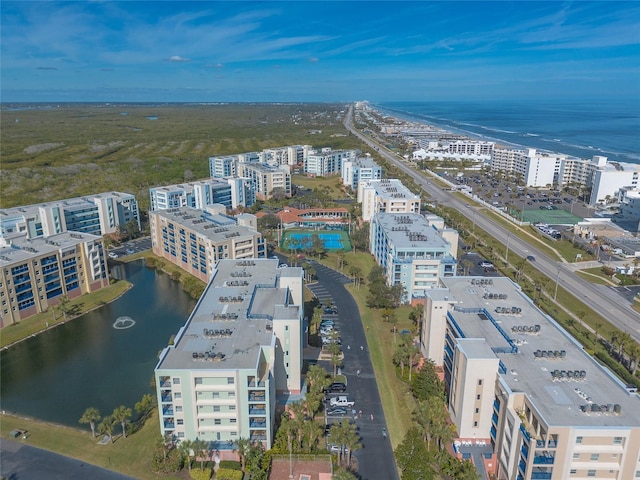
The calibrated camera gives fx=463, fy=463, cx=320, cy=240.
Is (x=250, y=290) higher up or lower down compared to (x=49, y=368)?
higher up

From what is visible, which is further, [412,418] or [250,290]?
[250,290]

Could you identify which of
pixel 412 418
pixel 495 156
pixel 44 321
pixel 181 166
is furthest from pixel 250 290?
pixel 495 156

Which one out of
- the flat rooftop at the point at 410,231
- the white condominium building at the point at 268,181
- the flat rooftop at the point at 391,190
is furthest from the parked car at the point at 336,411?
the white condominium building at the point at 268,181

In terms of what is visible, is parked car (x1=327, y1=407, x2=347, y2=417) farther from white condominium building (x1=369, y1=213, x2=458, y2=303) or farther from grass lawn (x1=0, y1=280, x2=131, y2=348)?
grass lawn (x1=0, y1=280, x2=131, y2=348)

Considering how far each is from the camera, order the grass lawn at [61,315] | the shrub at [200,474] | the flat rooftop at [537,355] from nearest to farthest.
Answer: the flat rooftop at [537,355] → the shrub at [200,474] → the grass lawn at [61,315]

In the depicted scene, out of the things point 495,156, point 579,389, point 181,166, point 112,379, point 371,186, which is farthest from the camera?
point 495,156

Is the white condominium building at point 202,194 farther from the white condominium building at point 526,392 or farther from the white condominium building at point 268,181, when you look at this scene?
the white condominium building at point 526,392

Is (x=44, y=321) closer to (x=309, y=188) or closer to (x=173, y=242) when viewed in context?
(x=173, y=242)

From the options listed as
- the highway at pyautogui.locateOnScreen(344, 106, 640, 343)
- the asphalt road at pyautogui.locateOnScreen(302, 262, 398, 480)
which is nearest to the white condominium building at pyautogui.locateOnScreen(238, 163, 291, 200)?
the highway at pyautogui.locateOnScreen(344, 106, 640, 343)
